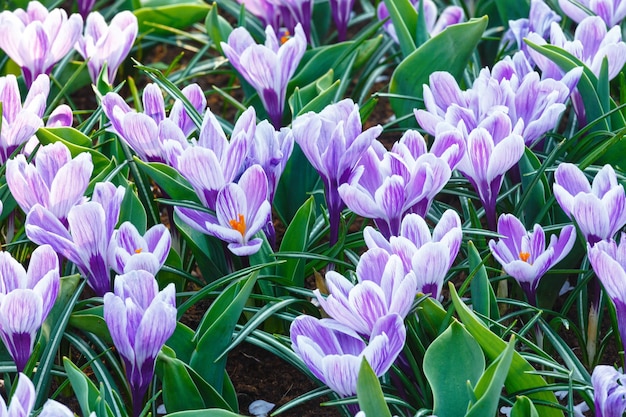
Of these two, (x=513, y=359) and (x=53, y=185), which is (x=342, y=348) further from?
(x=53, y=185)

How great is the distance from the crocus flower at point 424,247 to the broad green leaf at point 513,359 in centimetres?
7

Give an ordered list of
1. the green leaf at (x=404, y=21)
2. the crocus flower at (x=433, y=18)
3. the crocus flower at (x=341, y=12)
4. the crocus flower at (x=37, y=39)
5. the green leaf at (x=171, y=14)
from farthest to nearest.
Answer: the green leaf at (x=171, y=14), the crocus flower at (x=341, y=12), the crocus flower at (x=433, y=18), the green leaf at (x=404, y=21), the crocus flower at (x=37, y=39)

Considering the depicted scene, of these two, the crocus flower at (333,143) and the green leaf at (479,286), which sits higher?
the crocus flower at (333,143)

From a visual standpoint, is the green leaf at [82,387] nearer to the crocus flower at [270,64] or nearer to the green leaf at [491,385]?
the green leaf at [491,385]

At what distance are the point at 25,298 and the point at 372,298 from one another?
1.72ft

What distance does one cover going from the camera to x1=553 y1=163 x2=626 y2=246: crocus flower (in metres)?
1.57

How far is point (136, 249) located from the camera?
161 cm

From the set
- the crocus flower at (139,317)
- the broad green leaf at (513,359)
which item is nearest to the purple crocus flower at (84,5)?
the crocus flower at (139,317)

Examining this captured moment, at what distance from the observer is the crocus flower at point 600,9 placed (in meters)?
2.23

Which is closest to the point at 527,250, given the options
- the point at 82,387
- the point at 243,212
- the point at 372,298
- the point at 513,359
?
the point at 513,359

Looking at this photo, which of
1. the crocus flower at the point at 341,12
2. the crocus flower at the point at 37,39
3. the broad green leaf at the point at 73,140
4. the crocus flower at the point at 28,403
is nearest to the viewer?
the crocus flower at the point at 28,403

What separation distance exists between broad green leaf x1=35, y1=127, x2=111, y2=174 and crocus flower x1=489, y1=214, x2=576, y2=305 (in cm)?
82

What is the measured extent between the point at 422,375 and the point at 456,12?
A: 1.24 m

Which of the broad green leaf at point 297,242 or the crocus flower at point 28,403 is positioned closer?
the crocus flower at point 28,403
